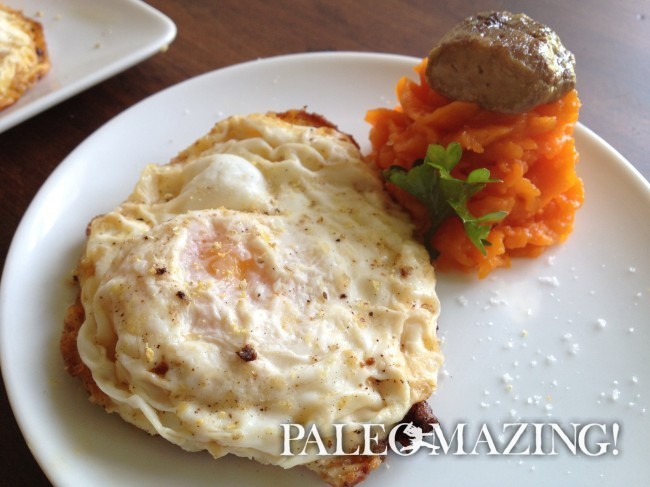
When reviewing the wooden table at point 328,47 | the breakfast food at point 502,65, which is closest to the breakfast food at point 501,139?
the breakfast food at point 502,65

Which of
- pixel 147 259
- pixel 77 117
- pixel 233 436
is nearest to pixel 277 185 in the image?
pixel 147 259

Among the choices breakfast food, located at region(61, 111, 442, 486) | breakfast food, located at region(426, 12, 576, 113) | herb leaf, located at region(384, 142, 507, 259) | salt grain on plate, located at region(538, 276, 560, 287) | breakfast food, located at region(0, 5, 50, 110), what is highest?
breakfast food, located at region(426, 12, 576, 113)

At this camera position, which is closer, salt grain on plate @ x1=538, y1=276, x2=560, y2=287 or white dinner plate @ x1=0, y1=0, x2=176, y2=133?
salt grain on plate @ x1=538, y1=276, x2=560, y2=287

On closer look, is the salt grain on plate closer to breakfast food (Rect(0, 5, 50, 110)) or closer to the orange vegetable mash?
the orange vegetable mash

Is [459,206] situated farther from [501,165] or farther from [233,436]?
[233,436]

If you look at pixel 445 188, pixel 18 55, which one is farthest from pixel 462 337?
pixel 18 55

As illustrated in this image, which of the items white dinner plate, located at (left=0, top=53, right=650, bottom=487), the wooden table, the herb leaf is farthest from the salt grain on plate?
the wooden table

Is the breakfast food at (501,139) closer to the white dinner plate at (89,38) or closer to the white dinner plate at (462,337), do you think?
the white dinner plate at (462,337)
